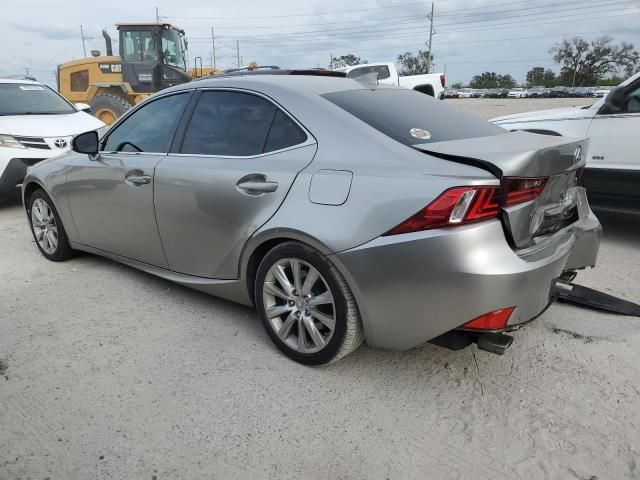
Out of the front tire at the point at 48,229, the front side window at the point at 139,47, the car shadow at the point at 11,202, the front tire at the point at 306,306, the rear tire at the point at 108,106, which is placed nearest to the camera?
the front tire at the point at 306,306

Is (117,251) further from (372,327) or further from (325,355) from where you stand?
(372,327)

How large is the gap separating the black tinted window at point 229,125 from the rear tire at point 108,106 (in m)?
9.90

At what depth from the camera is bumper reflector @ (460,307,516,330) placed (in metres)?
2.27

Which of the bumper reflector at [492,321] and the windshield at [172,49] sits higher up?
the windshield at [172,49]

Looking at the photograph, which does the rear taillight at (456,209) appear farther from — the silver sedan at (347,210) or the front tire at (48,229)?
the front tire at (48,229)

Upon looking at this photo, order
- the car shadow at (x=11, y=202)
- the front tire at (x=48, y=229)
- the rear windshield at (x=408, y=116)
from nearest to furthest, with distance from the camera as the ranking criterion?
the rear windshield at (x=408, y=116), the front tire at (x=48, y=229), the car shadow at (x=11, y=202)

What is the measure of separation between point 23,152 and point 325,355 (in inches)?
226

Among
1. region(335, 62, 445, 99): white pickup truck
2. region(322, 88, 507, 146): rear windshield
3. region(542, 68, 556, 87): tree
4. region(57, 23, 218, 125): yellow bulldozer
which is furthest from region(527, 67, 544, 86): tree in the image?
region(322, 88, 507, 146): rear windshield

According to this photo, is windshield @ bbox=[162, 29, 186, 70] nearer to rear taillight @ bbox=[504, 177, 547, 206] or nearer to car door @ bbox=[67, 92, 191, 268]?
car door @ bbox=[67, 92, 191, 268]

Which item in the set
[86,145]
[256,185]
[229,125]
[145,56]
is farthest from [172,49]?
[256,185]

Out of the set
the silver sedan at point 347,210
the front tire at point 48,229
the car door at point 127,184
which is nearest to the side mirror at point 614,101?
the silver sedan at point 347,210

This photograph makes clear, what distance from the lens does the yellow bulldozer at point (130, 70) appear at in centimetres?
1245

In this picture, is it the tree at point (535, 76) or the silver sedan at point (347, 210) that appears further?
the tree at point (535, 76)

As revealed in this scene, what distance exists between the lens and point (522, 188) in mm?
2375
